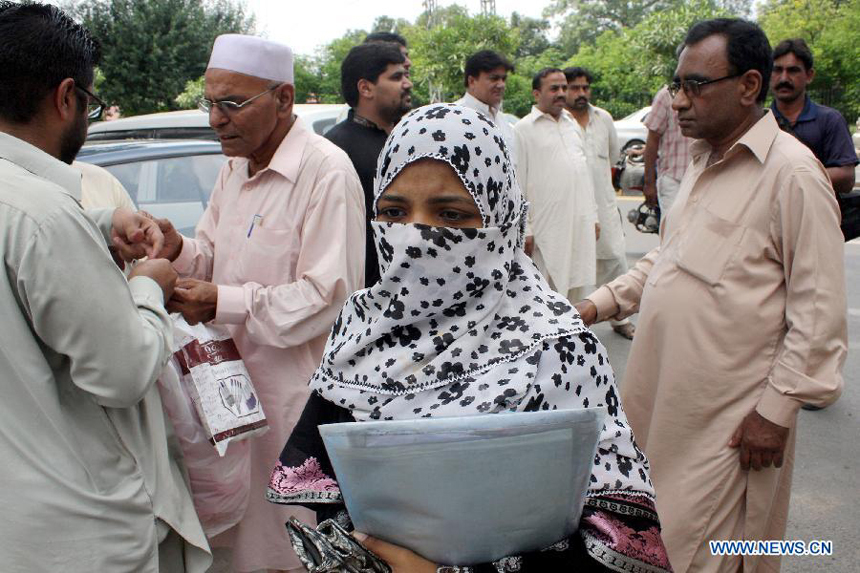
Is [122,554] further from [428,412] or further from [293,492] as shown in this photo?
[428,412]

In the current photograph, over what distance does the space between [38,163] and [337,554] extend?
3.61ft

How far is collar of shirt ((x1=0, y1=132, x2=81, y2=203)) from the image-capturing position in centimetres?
169

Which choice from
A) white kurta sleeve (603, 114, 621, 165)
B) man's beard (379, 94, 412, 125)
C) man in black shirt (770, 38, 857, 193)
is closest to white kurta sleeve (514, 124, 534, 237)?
white kurta sleeve (603, 114, 621, 165)

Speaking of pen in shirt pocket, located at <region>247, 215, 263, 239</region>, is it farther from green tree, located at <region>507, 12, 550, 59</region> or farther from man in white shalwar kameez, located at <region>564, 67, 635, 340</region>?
green tree, located at <region>507, 12, 550, 59</region>

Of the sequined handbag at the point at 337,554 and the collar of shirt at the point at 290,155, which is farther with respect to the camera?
the collar of shirt at the point at 290,155

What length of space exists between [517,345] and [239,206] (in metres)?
1.56

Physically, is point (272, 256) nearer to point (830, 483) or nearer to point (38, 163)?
point (38, 163)

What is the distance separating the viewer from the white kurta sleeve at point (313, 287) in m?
2.50

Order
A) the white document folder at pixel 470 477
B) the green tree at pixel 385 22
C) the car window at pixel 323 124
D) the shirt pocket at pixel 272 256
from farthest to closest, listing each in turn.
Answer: the green tree at pixel 385 22, the car window at pixel 323 124, the shirt pocket at pixel 272 256, the white document folder at pixel 470 477

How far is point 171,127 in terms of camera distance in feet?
20.0

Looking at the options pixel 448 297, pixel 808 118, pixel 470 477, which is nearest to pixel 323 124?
pixel 808 118

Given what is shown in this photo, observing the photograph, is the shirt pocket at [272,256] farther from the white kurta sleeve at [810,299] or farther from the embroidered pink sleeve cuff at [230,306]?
the white kurta sleeve at [810,299]

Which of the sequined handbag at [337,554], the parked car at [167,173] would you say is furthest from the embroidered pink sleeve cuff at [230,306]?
the parked car at [167,173]

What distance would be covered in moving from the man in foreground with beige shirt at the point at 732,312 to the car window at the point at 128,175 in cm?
253
